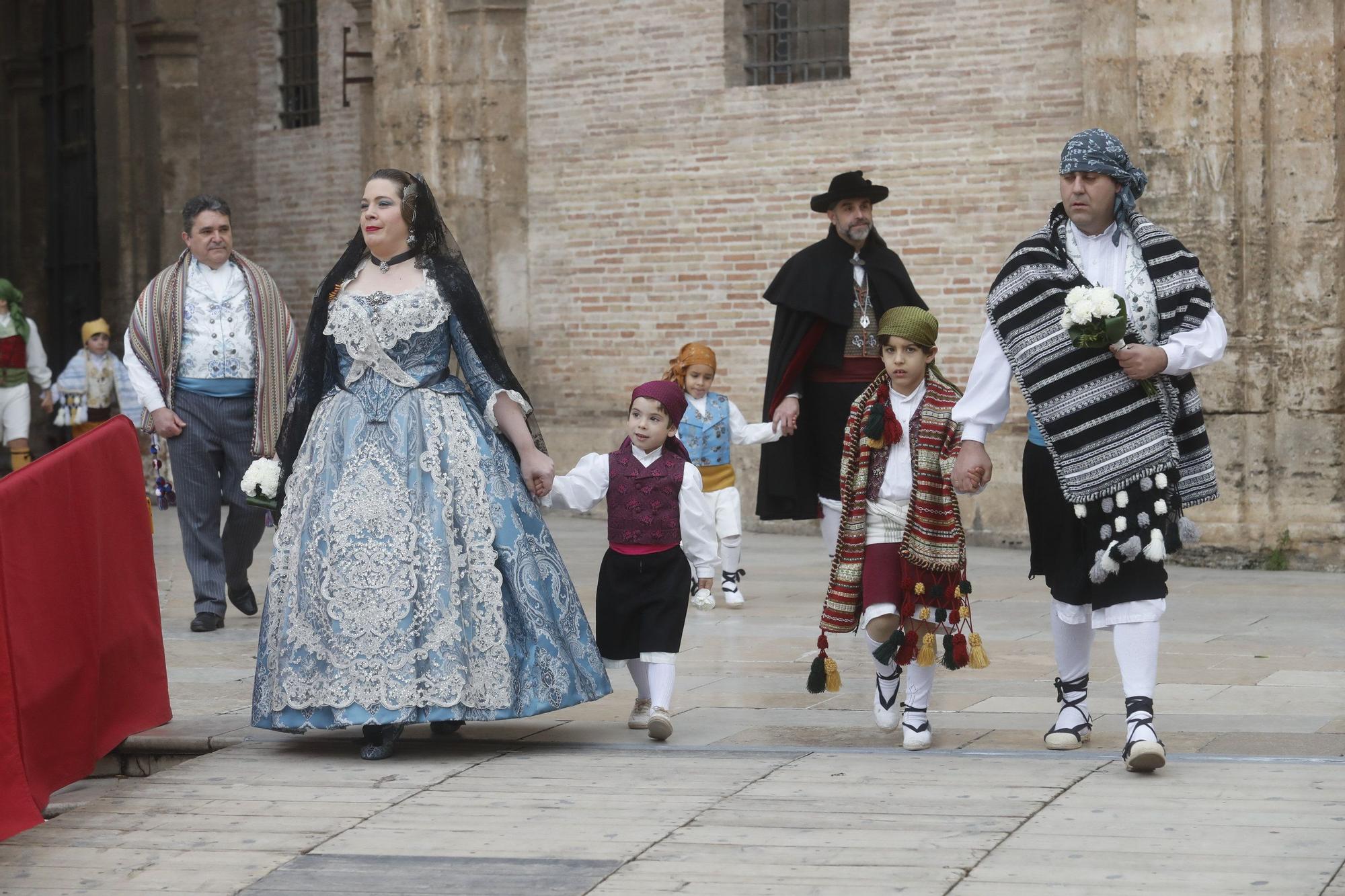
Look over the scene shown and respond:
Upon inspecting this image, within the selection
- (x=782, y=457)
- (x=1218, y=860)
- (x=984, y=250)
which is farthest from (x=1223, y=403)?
(x=1218, y=860)

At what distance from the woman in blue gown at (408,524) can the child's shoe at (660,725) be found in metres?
0.17

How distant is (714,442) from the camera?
32.5 feet

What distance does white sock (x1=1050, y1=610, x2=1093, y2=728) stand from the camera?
5.97m

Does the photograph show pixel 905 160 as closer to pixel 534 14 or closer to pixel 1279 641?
pixel 534 14

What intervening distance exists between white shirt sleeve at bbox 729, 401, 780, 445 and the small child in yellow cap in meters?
8.31

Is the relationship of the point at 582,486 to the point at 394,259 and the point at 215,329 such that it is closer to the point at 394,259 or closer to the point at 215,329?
the point at 394,259

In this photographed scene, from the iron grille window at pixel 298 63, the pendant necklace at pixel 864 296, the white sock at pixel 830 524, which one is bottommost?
the white sock at pixel 830 524

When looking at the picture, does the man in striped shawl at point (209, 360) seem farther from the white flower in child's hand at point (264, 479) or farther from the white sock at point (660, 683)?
the white sock at point (660, 683)

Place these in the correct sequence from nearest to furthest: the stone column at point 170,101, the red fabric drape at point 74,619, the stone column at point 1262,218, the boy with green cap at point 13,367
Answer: the red fabric drape at point 74,619 < the stone column at point 1262,218 < the boy with green cap at point 13,367 < the stone column at point 170,101

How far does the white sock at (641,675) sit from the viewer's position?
6.35 m

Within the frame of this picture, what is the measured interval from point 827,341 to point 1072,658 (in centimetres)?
268

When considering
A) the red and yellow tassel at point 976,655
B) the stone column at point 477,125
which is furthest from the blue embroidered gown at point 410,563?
the stone column at point 477,125

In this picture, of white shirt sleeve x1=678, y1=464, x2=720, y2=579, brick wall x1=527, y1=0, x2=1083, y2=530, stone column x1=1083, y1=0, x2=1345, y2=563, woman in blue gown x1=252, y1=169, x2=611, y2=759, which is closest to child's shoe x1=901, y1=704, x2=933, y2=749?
white shirt sleeve x1=678, y1=464, x2=720, y2=579

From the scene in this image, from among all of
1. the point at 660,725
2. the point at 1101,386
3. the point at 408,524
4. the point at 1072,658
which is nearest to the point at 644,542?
the point at 660,725
